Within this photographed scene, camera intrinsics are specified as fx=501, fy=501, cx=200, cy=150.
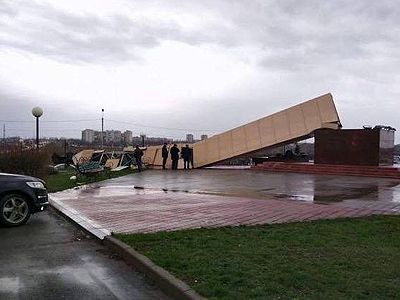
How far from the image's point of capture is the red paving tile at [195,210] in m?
9.17

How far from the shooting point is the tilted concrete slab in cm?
2697

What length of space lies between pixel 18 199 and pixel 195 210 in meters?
3.67

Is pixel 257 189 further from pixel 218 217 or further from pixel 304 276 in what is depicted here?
pixel 304 276

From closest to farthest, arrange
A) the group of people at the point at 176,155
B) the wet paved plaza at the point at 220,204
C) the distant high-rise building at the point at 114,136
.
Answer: the wet paved plaza at the point at 220,204 < the group of people at the point at 176,155 < the distant high-rise building at the point at 114,136

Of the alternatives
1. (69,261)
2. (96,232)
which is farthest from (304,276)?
(96,232)

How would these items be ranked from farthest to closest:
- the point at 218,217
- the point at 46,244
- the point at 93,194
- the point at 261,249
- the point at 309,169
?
the point at 309,169
the point at 93,194
the point at 218,217
the point at 46,244
the point at 261,249

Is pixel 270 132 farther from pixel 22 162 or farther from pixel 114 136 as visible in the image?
pixel 114 136

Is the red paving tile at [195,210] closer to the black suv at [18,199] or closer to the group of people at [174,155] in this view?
the black suv at [18,199]

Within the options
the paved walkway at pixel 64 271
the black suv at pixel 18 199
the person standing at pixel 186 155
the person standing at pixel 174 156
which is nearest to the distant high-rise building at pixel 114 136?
the person standing at pixel 186 155

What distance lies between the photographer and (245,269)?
555cm

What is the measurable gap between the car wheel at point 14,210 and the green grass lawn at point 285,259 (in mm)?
3396

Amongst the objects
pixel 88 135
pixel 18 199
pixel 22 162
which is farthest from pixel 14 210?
pixel 88 135

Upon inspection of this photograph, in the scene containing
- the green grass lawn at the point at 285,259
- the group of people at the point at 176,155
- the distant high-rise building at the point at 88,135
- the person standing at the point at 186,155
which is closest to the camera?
the green grass lawn at the point at 285,259

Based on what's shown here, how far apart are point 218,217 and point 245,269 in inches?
168
